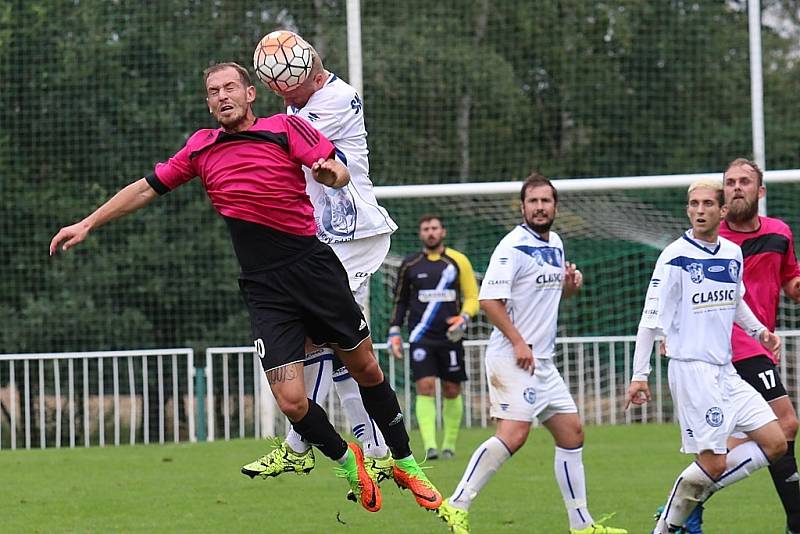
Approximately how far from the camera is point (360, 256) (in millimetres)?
8086

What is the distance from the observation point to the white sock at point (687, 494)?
816cm

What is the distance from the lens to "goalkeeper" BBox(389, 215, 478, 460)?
49.0 ft

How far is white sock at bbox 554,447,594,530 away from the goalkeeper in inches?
228

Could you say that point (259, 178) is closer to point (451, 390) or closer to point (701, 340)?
point (701, 340)

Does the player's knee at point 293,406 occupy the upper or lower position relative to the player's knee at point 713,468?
upper

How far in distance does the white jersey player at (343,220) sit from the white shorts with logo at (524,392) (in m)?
1.16

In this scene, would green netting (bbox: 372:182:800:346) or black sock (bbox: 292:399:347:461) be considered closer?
black sock (bbox: 292:399:347:461)

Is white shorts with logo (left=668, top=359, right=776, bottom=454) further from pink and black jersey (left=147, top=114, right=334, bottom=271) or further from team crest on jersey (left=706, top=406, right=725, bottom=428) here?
pink and black jersey (left=147, top=114, right=334, bottom=271)

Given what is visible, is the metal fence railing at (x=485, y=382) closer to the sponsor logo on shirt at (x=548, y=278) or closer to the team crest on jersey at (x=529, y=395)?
the sponsor logo on shirt at (x=548, y=278)

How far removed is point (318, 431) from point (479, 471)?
5.66 feet

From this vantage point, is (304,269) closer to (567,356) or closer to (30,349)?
(567,356)

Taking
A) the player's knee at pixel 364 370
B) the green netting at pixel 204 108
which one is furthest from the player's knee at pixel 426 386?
the player's knee at pixel 364 370

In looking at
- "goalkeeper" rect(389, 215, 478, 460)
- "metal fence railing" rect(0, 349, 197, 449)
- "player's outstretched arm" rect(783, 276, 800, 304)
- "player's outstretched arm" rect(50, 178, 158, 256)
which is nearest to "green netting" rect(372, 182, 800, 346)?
"goalkeeper" rect(389, 215, 478, 460)

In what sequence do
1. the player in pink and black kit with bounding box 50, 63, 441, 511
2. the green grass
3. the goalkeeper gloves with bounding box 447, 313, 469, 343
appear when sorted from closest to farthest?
the player in pink and black kit with bounding box 50, 63, 441, 511, the green grass, the goalkeeper gloves with bounding box 447, 313, 469, 343
